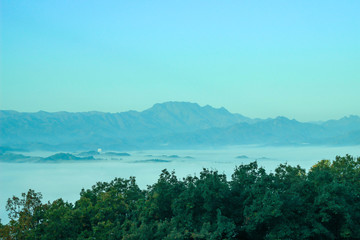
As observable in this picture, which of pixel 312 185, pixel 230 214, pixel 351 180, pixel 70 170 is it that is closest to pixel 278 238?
pixel 230 214

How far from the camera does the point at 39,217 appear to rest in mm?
21766

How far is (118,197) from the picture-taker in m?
21.8

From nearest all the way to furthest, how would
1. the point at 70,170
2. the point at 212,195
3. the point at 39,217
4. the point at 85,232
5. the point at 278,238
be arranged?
the point at 278,238 → the point at 212,195 → the point at 85,232 → the point at 39,217 → the point at 70,170

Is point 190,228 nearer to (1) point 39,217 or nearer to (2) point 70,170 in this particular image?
(1) point 39,217

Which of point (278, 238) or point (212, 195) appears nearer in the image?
point (278, 238)

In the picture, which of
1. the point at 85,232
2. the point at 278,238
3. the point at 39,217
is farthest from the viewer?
the point at 39,217

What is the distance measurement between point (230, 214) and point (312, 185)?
15.5 ft

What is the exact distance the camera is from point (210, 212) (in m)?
18.2

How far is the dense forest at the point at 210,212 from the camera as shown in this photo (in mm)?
17047

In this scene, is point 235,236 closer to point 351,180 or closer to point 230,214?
point 230,214

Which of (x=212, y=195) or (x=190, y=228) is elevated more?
(x=212, y=195)

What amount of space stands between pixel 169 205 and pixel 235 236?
3923 mm

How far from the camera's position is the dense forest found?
1705 cm

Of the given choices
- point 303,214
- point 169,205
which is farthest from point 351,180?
point 169,205
